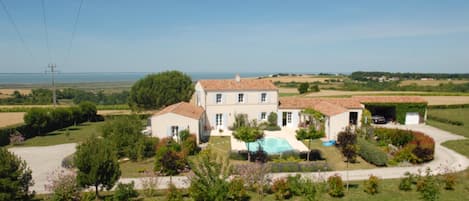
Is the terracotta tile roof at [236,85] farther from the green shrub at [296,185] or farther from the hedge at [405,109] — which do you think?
the green shrub at [296,185]

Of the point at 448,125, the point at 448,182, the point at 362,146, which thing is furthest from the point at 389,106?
the point at 448,182

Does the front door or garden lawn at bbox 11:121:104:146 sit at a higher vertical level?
the front door

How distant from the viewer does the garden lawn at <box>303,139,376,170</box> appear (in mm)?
19266

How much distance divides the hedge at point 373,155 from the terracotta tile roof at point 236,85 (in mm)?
Answer: 12949

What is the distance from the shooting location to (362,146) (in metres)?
21.3

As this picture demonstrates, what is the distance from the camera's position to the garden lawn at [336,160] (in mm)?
19266

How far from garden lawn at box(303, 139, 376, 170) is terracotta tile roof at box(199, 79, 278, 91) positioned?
9.74m

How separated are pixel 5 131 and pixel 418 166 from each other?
33.3 metres

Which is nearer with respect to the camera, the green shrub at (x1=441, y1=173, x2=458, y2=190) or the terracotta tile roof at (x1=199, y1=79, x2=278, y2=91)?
the green shrub at (x1=441, y1=173, x2=458, y2=190)

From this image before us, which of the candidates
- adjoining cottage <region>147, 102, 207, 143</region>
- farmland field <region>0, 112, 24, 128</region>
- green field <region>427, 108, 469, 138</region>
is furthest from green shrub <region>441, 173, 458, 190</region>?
farmland field <region>0, 112, 24, 128</region>

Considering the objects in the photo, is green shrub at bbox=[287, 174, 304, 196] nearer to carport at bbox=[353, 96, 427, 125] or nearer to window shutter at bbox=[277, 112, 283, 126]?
window shutter at bbox=[277, 112, 283, 126]

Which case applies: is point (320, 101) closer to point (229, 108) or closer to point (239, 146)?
point (229, 108)

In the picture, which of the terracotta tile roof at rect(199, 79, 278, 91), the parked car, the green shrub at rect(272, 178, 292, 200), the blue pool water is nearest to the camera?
the green shrub at rect(272, 178, 292, 200)

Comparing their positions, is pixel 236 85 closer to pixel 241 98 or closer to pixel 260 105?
pixel 241 98
